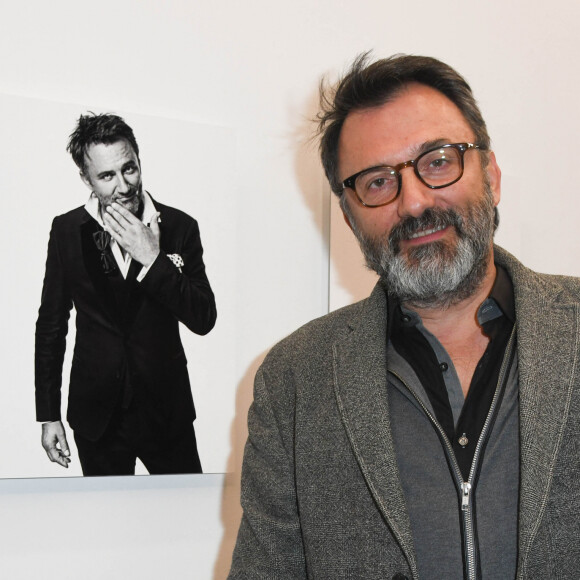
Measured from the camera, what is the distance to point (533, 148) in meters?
2.15

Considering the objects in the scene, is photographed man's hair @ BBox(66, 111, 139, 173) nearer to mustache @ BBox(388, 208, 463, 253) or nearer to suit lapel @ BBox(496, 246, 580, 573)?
mustache @ BBox(388, 208, 463, 253)

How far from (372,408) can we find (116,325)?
0.58 meters

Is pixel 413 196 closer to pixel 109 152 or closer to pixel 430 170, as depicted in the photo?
pixel 430 170

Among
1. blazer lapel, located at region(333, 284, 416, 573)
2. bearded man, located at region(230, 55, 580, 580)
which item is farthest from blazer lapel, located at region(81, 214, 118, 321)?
blazer lapel, located at region(333, 284, 416, 573)

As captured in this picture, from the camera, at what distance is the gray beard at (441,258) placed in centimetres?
140

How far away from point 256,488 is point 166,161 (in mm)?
728

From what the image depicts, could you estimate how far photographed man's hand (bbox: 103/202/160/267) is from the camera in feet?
5.26

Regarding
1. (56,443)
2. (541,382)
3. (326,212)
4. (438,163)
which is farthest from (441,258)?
(56,443)

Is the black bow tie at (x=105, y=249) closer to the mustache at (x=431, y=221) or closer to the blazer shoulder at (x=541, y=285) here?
the mustache at (x=431, y=221)

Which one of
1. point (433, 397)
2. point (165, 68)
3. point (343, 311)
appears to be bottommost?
point (433, 397)

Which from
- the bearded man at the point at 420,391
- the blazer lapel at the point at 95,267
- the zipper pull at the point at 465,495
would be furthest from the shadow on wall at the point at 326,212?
the zipper pull at the point at 465,495

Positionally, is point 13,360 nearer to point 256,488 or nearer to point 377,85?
point 256,488

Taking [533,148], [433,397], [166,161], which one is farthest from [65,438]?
[533,148]

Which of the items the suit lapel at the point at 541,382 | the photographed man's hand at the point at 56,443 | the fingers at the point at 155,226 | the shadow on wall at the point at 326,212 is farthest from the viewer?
the shadow on wall at the point at 326,212
